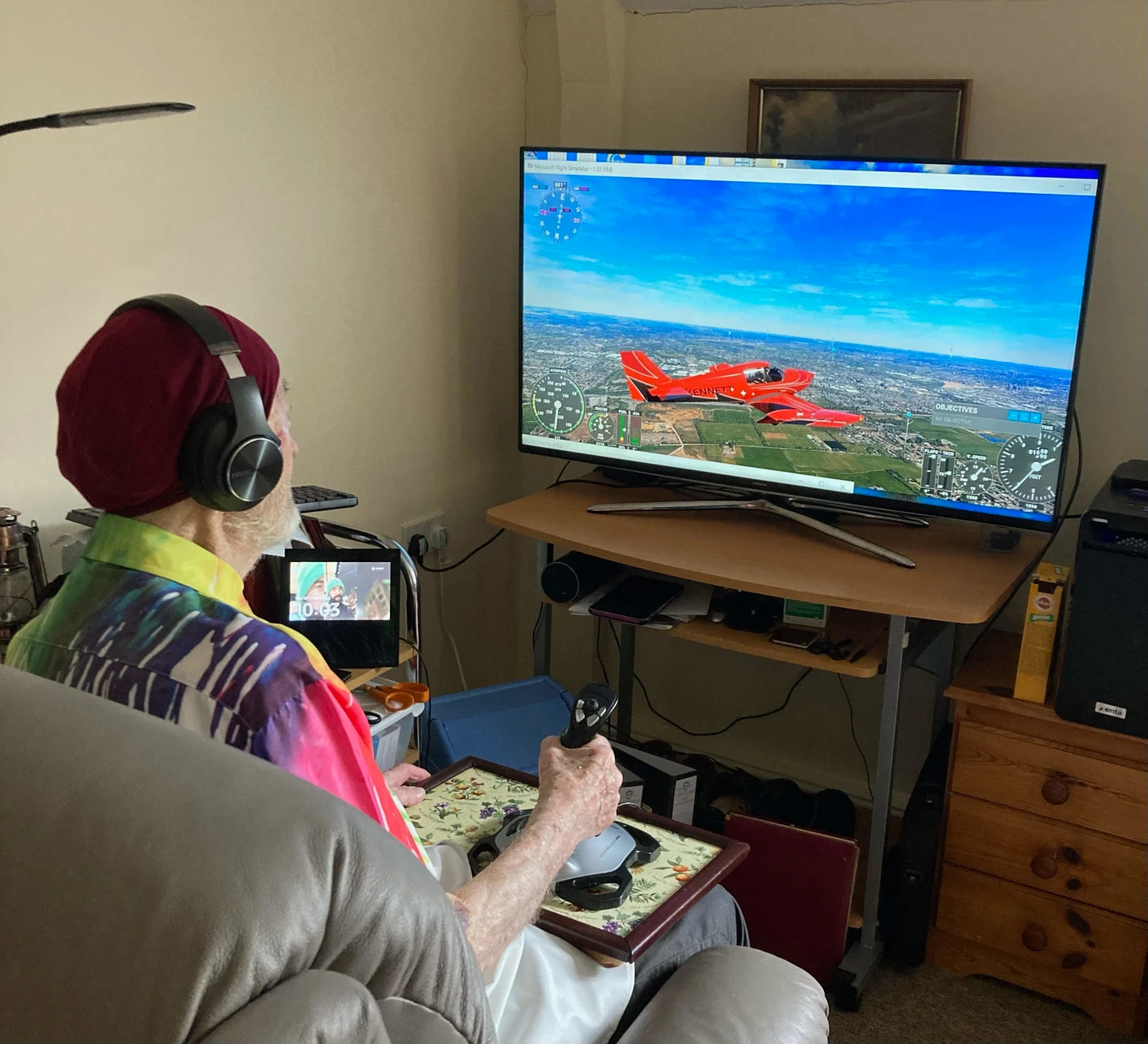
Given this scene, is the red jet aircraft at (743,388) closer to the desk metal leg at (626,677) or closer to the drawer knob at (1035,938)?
the desk metal leg at (626,677)

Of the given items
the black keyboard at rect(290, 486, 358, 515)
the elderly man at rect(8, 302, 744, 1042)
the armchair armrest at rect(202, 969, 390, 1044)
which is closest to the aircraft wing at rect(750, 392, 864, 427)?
the black keyboard at rect(290, 486, 358, 515)

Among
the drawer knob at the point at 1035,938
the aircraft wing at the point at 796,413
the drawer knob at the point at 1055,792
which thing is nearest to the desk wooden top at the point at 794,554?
the aircraft wing at the point at 796,413

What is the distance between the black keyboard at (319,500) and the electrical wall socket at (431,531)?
23.2 inches

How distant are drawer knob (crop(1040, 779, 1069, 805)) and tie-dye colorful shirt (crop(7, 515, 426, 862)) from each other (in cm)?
128

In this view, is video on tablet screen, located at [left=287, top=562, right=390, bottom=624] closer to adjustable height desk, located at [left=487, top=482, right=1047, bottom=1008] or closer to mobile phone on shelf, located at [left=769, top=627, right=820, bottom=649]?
adjustable height desk, located at [left=487, top=482, right=1047, bottom=1008]

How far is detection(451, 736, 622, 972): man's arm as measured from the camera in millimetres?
1131

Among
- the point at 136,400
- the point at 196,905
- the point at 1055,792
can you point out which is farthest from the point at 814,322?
the point at 196,905

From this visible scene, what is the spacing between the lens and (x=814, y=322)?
2.14 meters

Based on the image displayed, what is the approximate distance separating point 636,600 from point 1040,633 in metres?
0.75

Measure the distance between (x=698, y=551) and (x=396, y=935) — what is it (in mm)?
1485

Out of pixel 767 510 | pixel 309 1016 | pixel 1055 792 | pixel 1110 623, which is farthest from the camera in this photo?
pixel 767 510

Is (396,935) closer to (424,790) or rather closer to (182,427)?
(182,427)

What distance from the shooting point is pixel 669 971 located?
4.38 ft

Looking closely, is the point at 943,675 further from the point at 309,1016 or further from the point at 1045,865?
the point at 309,1016
